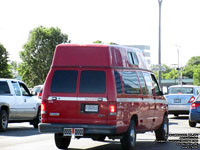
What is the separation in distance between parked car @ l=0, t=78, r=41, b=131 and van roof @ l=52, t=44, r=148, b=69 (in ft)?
25.0

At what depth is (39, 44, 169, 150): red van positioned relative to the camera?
12.2m

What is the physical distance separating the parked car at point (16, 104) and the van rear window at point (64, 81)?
765cm

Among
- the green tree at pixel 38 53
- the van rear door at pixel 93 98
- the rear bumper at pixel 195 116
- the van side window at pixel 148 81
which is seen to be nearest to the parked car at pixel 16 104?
the rear bumper at pixel 195 116

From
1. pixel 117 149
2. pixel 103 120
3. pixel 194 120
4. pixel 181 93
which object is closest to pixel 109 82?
pixel 103 120

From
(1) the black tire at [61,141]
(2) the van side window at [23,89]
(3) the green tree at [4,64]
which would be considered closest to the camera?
(1) the black tire at [61,141]

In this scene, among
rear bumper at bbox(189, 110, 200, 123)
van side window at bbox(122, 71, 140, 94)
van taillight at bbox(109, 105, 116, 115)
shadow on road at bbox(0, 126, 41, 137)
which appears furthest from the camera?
rear bumper at bbox(189, 110, 200, 123)

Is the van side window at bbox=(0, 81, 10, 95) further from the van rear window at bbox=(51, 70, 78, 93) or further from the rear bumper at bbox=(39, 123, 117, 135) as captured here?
the rear bumper at bbox=(39, 123, 117, 135)

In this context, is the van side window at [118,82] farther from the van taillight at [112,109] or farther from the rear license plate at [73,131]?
the rear license plate at [73,131]

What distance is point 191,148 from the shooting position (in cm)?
1393

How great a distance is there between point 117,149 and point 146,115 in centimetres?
116

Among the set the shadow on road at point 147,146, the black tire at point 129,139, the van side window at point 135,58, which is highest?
the van side window at point 135,58

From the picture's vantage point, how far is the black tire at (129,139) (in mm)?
12773

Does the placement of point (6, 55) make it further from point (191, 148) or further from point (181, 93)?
point (191, 148)

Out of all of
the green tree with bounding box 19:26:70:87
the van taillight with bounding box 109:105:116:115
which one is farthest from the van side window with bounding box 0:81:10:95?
the green tree with bounding box 19:26:70:87
